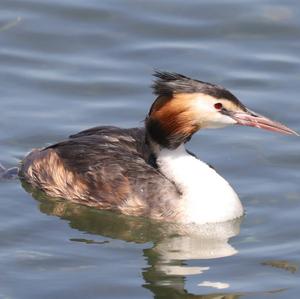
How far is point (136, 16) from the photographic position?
50.6 ft

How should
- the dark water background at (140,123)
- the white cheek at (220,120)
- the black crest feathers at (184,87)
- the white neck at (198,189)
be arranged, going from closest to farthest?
the dark water background at (140,123), the black crest feathers at (184,87), the white cheek at (220,120), the white neck at (198,189)

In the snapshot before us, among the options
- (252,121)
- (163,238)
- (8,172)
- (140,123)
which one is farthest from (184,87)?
(8,172)

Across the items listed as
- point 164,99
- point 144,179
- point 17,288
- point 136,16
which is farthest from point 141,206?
point 136,16

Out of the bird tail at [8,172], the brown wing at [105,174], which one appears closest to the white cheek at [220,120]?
the brown wing at [105,174]

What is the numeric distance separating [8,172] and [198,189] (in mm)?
1811

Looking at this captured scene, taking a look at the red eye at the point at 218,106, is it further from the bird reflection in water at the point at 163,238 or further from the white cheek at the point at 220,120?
the bird reflection in water at the point at 163,238

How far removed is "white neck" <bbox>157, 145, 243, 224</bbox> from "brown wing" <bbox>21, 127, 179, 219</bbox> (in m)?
0.10

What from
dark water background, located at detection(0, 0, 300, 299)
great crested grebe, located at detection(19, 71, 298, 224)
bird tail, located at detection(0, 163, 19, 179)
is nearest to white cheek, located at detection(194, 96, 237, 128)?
great crested grebe, located at detection(19, 71, 298, 224)

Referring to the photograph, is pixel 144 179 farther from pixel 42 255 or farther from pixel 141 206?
pixel 42 255

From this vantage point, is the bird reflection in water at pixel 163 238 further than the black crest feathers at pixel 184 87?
No

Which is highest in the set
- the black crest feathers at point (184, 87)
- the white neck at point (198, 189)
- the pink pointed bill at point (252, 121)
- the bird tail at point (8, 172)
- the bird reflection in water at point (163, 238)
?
the black crest feathers at point (184, 87)

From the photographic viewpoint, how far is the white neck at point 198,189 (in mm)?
11578

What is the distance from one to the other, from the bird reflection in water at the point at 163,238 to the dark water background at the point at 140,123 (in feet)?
0.05

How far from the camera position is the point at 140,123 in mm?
13023
